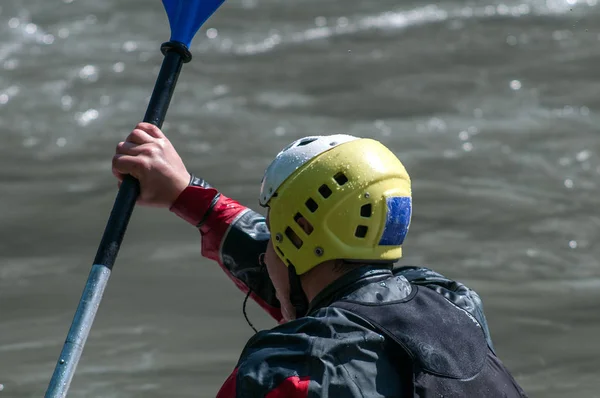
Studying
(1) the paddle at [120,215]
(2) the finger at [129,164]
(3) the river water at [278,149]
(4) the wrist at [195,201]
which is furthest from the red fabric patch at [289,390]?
(3) the river water at [278,149]

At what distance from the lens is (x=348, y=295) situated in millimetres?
2305

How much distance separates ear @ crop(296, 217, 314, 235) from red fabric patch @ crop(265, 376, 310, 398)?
0.42 meters

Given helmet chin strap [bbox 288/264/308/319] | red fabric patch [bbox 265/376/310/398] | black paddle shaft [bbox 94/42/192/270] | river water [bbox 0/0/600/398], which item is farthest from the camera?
river water [bbox 0/0/600/398]

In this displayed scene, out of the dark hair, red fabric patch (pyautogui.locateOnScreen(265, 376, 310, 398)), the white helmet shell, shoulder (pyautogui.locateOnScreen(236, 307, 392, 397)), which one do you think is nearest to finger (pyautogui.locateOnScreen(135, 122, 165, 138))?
the white helmet shell

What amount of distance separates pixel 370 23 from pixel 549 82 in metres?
1.88

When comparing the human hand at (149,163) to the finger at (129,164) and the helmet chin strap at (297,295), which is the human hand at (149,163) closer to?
the finger at (129,164)

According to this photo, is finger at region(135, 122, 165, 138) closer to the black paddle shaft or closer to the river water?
the black paddle shaft

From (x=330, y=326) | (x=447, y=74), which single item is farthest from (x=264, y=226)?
(x=447, y=74)

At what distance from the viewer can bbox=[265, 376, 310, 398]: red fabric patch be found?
2.08m

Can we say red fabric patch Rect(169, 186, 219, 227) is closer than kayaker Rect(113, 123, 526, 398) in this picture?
No

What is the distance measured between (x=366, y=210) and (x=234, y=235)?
728 millimetres

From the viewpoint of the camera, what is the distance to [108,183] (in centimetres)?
707

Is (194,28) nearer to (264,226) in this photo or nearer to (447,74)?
(264,226)

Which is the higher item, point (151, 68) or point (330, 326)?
point (151, 68)
